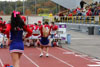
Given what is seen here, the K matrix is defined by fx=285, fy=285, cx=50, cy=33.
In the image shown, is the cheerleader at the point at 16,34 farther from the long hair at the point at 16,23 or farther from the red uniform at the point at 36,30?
the red uniform at the point at 36,30

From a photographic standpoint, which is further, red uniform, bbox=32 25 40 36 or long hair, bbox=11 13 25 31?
red uniform, bbox=32 25 40 36

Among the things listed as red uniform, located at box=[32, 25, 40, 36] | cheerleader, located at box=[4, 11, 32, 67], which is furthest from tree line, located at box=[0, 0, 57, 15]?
cheerleader, located at box=[4, 11, 32, 67]

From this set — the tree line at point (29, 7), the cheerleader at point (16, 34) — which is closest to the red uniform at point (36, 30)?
the cheerleader at point (16, 34)

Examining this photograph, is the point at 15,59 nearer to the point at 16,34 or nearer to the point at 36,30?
the point at 16,34

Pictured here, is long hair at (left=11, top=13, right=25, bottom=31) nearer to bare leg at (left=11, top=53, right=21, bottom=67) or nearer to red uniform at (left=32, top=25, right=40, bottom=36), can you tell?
bare leg at (left=11, top=53, right=21, bottom=67)

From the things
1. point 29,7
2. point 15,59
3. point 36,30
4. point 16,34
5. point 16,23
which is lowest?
point 36,30

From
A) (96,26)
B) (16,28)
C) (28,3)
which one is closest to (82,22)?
(96,26)

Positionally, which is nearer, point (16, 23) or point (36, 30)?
point (16, 23)

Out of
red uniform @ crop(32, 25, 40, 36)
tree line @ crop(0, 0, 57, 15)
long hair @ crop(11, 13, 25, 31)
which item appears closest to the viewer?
long hair @ crop(11, 13, 25, 31)

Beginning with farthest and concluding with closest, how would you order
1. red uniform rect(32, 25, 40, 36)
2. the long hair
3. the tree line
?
the tree line < red uniform rect(32, 25, 40, 36) < the long hair

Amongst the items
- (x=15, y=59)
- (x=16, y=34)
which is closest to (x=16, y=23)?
(x=16, y=34)

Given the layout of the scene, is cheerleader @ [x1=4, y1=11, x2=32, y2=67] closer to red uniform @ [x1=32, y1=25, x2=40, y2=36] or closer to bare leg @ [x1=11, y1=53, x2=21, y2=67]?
bare leg @ [x1=11, y1=53, x2=21, y2=67]

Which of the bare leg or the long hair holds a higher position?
the long hair

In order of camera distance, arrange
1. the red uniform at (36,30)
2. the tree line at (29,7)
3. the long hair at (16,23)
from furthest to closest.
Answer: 1. the tree line at (29,7)
2. the red uniform at (36,30)
3. the long hair at (16,23)
